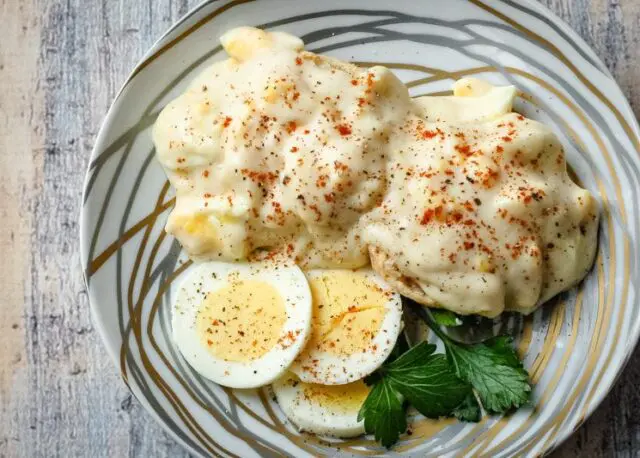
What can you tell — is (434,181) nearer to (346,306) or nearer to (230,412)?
(346,306)

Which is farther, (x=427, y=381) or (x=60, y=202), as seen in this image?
(x=60, y=202)

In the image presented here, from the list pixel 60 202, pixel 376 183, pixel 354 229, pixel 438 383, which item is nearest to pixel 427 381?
pixel 438 383

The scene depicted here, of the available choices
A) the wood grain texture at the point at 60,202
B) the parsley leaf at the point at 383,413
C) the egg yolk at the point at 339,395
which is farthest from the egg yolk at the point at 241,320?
the wood grain texture at the point at 60,202

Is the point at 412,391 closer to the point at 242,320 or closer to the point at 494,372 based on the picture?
the point at 494,372

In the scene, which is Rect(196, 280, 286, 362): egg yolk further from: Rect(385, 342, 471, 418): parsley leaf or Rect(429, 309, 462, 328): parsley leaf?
Rect(429, 309, 462, 328): parsley leaf

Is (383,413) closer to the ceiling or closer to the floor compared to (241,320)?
closer to the floor

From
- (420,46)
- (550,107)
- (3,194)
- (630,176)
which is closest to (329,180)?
(420,46)
